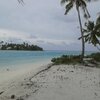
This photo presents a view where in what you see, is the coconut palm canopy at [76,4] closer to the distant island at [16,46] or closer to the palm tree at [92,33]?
the palm tree at [92,33]

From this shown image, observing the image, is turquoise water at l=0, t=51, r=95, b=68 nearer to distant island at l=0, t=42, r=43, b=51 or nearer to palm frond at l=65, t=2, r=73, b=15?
palm frond at l=65, t=2, r=73, b=15

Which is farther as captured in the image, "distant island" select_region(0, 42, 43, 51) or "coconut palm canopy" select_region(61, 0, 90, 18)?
"distant island" select_region(0, 42, 43, 51)

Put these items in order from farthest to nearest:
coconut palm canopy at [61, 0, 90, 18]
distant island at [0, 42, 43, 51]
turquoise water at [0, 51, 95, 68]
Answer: distant island at [0, 42, 43, 51], turquoise water at [0, 51, 95, 68], coconut palm canopy at [61, 0, 90, 18]

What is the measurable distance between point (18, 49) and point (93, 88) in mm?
111813

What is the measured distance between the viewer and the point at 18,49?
121062mm

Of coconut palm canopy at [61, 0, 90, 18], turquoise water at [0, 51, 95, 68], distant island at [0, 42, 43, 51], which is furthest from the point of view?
distant island at [0, 42, 43, 51]

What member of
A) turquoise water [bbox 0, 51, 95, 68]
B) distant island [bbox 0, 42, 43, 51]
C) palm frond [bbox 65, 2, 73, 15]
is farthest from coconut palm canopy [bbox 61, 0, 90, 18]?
distant island [bbox 0, 42, 43, 51]

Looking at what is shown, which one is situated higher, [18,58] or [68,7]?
[68,7]

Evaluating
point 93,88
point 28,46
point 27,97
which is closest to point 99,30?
point 93,88

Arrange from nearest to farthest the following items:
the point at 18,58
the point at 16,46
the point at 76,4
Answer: the point at 76,4 → the point at 18,58 → the point at 16,46

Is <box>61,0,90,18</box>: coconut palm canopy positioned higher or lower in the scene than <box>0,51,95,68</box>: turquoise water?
higher

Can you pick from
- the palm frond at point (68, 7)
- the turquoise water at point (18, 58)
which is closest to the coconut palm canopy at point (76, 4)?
the palm frond at point (68, 7)

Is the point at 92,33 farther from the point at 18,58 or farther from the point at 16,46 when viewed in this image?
the point at 16,46

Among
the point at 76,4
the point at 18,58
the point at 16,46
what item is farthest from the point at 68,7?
the point at 16,46
